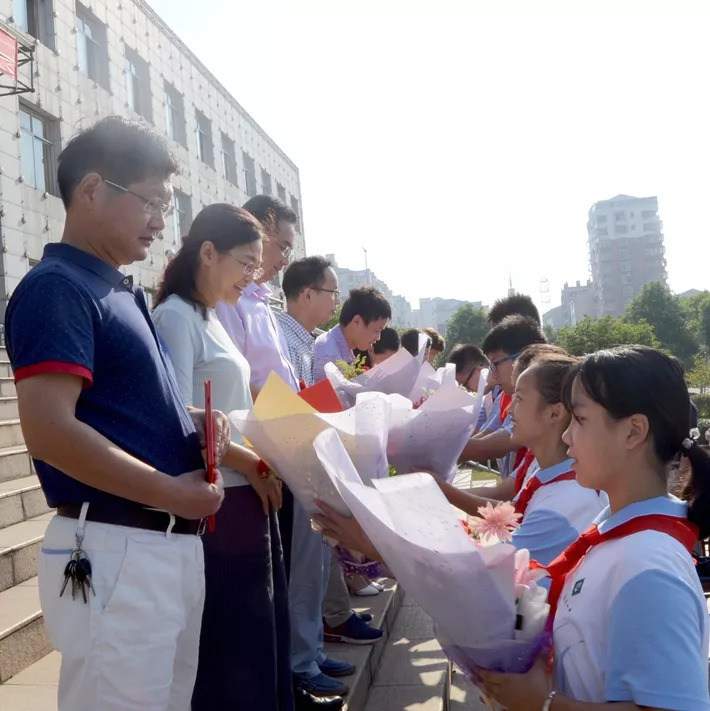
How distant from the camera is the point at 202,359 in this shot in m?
2.16

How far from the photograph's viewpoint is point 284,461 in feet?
5.69

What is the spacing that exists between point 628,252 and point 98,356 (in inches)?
4583

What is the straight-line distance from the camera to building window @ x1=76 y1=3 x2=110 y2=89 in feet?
49.7

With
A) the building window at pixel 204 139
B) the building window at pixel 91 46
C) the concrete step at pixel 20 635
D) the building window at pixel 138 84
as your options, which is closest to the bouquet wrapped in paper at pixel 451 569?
the concrete step at pixel 20 635

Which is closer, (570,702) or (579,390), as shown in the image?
(570,702)

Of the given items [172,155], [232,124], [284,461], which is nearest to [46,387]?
[284,461]

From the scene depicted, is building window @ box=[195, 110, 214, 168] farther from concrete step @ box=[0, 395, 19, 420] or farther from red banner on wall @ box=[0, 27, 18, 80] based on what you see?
concrete step @ box=[0, 395, 19, 420]

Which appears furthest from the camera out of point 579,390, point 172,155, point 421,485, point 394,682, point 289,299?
point 289,299

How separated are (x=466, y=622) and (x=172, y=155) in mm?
1253

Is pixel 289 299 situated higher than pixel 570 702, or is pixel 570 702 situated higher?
pixel 289 299

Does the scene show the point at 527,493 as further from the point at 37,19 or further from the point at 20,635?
the point at 37,19

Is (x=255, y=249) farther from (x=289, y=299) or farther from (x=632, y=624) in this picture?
(x=632, y=624)

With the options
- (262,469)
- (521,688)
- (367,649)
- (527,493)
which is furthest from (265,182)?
(521,688)

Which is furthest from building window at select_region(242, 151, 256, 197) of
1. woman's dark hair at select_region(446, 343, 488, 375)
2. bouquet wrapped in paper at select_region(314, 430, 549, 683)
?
bouquet wrapped in paper at select_region(314, 430, 549, 683)
